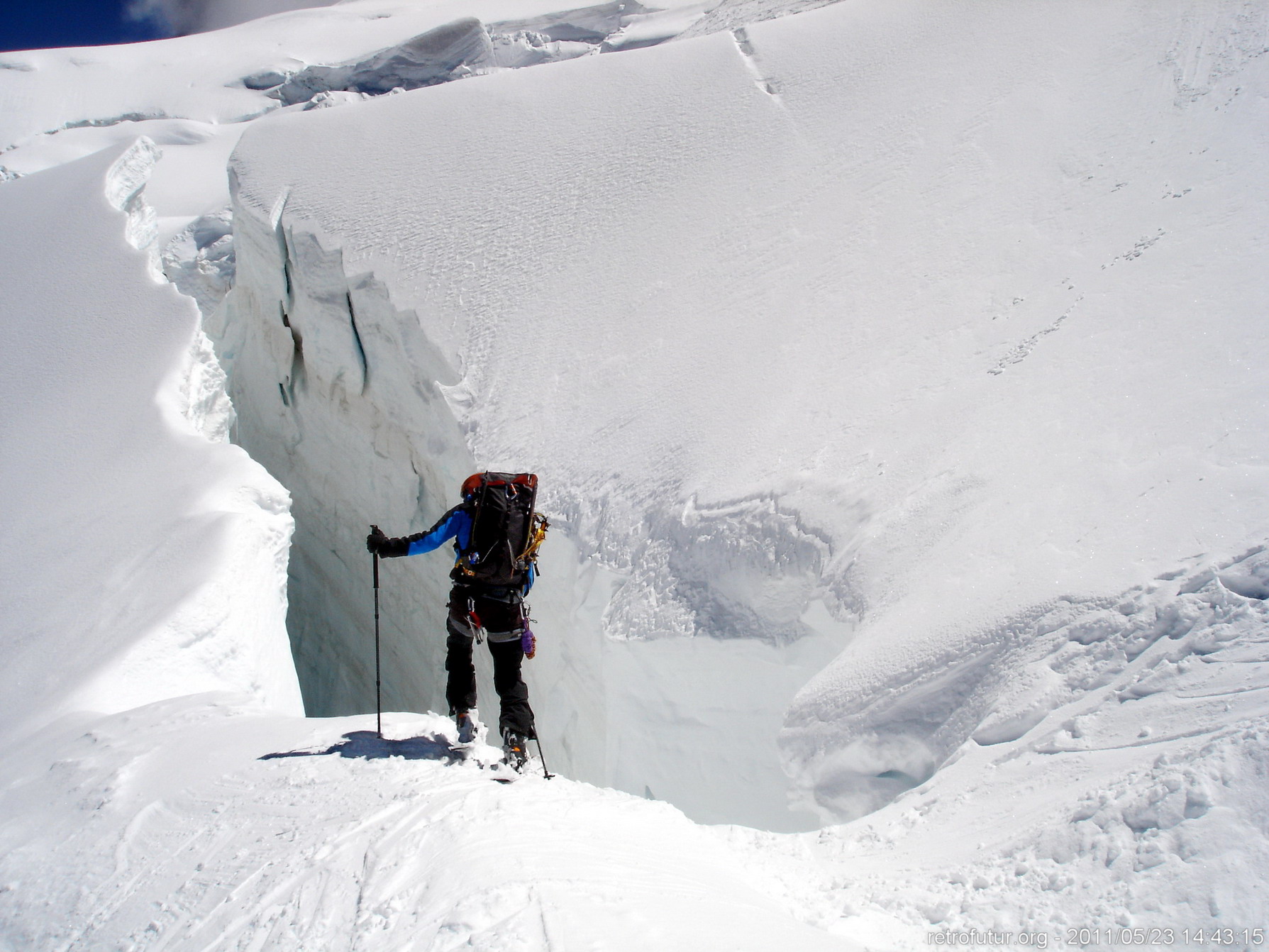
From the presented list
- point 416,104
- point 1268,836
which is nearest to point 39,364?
point 416,104

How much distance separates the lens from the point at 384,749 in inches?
114

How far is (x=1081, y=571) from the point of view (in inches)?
108

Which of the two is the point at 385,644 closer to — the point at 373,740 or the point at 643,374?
the point at 643,374

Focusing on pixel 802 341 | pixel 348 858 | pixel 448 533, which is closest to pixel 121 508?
pixel 448 533

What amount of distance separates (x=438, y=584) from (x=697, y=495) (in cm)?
357

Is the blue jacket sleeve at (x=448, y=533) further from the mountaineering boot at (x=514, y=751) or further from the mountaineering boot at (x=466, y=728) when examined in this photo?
the mountaineering boot at (x=514, y=751)

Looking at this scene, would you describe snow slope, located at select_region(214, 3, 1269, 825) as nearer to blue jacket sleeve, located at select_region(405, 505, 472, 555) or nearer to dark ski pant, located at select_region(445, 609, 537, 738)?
dark ski pant, located at select_region(445, 609, 537, 738)

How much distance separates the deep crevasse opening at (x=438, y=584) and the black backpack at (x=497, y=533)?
1348 mm

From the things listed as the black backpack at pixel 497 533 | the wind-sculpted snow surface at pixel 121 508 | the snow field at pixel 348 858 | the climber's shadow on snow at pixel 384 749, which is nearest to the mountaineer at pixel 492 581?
the black backpack at pixel 497 533

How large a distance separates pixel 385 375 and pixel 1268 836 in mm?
6634

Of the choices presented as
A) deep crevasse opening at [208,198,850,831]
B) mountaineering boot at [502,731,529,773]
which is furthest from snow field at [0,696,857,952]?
deep crevasse opening at [208,198,850,831]

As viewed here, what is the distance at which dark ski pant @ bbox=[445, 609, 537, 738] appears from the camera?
3.07 meters

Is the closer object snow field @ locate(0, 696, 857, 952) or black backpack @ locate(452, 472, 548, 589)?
snow field @ locate(0, 696, 857, 952)

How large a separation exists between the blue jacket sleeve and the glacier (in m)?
0.76
